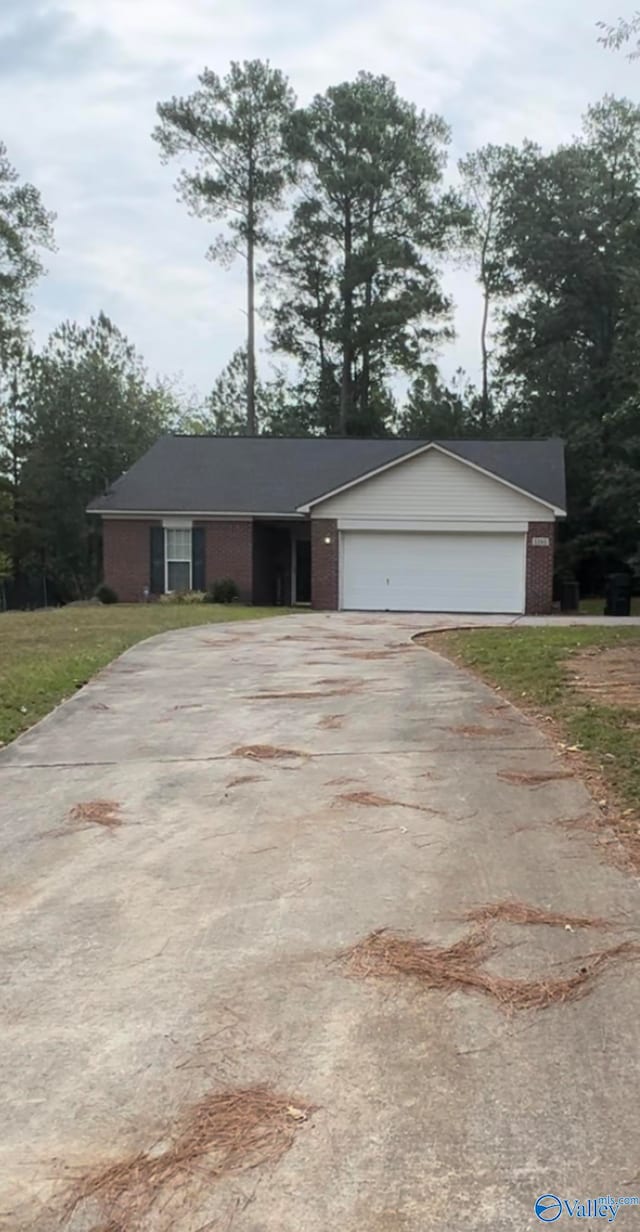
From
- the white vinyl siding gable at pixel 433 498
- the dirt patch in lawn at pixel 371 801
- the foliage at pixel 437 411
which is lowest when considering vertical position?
the dirt patch in lawn at pixel 371 801

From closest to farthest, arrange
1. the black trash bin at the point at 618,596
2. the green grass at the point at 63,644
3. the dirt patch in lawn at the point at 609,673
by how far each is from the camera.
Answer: the dirt patch in lawn at the point at 609,673
the green grass at the point at 63,644
the black trash bin at the point at 618,596

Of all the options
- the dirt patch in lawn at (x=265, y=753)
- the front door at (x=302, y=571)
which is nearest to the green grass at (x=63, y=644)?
the dirt patch in lawn at (x=265, y=753)

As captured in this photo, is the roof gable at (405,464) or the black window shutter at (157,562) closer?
the roof gable at (405,464)

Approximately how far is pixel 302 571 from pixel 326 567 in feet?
14.8

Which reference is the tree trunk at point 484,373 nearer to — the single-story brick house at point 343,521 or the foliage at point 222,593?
the single-story brick house at point 343,521

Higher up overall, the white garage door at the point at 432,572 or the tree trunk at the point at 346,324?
the tree trunk at the point at 346,324

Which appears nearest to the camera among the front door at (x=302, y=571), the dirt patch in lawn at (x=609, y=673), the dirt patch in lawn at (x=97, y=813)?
the dirt patch in lawn at (x=97, y=813)

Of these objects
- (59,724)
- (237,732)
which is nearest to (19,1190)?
(237,732)

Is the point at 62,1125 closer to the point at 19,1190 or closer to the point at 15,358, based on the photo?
the point at 19,1190

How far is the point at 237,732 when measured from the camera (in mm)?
7629

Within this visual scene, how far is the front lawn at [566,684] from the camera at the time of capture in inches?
246

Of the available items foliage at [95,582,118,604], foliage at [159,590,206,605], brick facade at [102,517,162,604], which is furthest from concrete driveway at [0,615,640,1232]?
brick facade at [102,517,162,604]

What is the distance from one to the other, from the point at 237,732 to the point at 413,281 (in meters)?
36.9

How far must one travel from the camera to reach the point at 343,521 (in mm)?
24406
